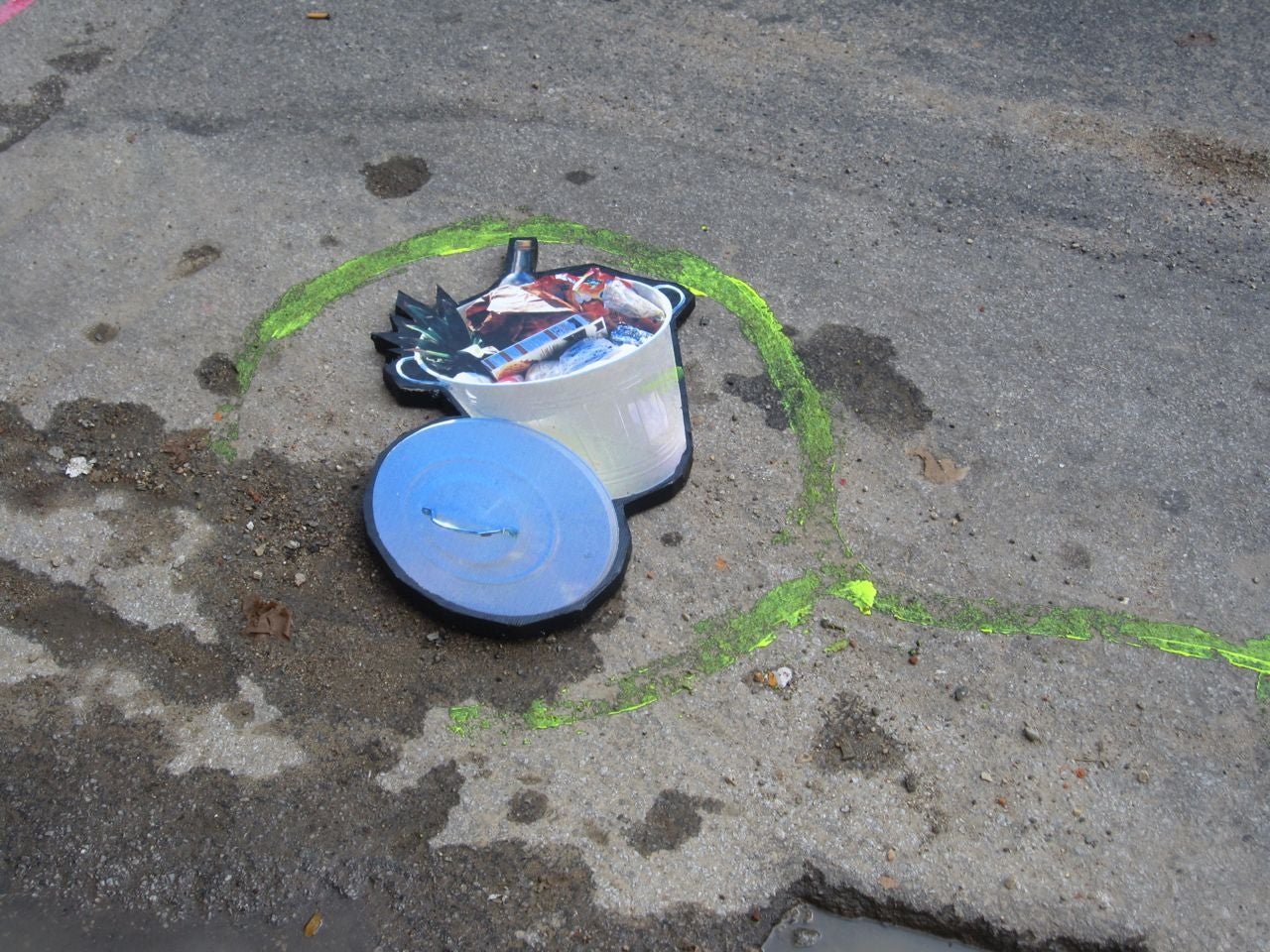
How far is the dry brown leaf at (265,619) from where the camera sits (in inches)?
124

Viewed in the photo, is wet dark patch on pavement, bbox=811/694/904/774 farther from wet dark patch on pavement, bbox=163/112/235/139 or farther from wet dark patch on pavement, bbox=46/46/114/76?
wet dark patch on pavement, bbox=46/46/114/76

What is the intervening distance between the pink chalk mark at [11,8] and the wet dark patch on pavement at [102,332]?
2.72 metres

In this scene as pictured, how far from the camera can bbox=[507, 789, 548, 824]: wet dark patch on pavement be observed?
283cm

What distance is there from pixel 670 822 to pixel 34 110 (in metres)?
4.61

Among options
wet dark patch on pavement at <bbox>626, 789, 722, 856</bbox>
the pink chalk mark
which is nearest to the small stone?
wet dark patch on pavement at <bbox>626, 789, 722, 856</bbox>

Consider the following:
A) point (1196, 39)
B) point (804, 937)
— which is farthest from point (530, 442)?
point (1196, 39)

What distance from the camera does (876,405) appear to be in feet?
13.1

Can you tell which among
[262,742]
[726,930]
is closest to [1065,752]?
[726,930]

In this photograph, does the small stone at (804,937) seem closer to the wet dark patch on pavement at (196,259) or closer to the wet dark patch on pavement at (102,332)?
the wet dark patch on pavement at (102,332)

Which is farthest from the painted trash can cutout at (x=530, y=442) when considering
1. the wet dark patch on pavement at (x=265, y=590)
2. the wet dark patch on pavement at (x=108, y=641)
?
the wet dark patch on pavement at (x=108, y=641)

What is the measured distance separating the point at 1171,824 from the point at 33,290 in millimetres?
4496

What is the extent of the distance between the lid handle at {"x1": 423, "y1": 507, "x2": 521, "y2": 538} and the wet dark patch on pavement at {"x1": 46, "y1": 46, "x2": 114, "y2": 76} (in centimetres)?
364

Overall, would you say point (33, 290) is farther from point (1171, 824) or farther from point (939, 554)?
point (1171, 824)

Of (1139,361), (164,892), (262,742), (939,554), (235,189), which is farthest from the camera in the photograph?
(235,189)
